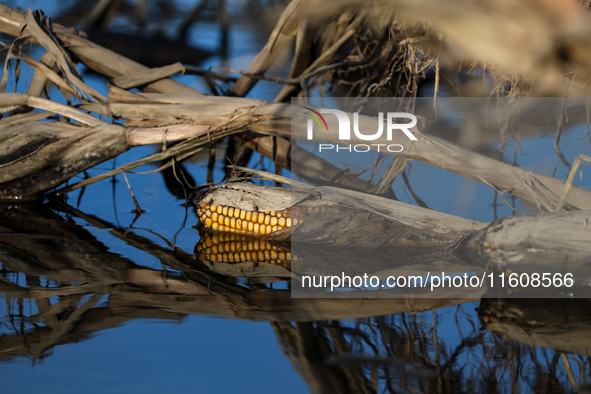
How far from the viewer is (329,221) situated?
2562 mm

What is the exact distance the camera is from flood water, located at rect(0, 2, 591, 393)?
1460mm

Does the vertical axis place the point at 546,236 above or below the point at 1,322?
above

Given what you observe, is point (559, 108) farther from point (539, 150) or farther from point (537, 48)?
point (537, 48)

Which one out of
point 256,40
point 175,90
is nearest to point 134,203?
point 175,90

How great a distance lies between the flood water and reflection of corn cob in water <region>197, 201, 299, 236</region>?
23cm

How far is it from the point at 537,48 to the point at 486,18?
0.08 meters

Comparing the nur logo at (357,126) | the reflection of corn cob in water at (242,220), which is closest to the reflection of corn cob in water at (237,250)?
the reflection of corn cob in water at (242,220)

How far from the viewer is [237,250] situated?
2.53 metres

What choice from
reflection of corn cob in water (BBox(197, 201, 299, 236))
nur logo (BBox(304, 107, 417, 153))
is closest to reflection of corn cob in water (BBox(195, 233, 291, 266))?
reflection of corn cob in water (BBox(197, 201, 299, 236))

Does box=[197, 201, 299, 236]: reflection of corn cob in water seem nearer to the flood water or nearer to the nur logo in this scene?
the flood water

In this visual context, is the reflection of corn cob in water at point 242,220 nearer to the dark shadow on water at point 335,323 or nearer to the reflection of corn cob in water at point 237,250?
the reflection of corn cob in water at point 237,250

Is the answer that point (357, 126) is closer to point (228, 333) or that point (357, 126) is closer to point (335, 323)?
A: point (335, 323)

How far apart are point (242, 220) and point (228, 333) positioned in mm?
1062

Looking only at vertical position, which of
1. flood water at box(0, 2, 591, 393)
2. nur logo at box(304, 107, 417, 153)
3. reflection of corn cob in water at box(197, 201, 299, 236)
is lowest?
flood water at box(0, 2, 591, 393)
